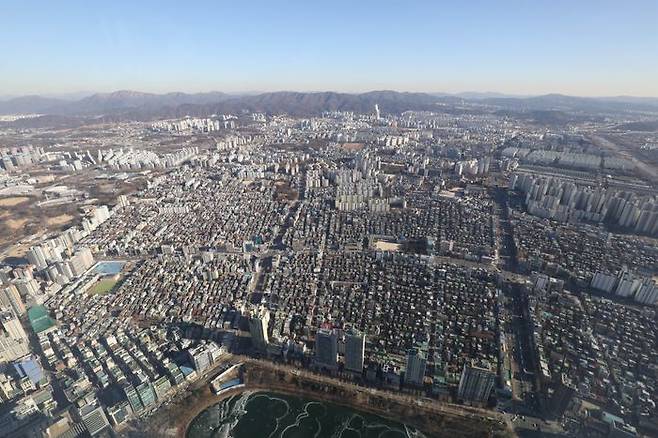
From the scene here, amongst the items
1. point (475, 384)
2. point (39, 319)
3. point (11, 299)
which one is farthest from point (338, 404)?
point (11, 299)

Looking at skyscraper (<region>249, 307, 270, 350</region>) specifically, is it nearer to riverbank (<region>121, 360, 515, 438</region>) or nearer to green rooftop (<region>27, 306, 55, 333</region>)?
riverbank (<region>121, 360, 515, 438</region>)

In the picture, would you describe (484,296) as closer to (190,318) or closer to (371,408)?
(371,408)

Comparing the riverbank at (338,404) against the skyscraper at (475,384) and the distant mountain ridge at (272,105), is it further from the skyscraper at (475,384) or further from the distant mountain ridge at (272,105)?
the distant mountain ridge at (272,105)

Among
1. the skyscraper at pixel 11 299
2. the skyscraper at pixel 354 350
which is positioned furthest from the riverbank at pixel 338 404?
the skyscraper at pixel 11 299

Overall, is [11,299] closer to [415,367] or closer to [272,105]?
[415,367]

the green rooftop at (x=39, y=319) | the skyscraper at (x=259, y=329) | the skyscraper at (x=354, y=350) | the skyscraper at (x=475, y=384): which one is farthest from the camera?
the green rooftop at (x=39, y=319)

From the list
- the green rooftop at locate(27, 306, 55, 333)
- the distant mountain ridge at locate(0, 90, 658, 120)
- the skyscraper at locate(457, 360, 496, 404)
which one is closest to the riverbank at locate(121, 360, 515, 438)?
the skyscraper at locate(457, 360, 496, 404)
